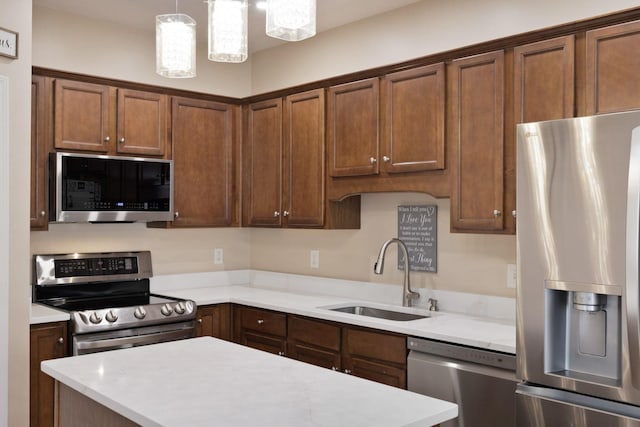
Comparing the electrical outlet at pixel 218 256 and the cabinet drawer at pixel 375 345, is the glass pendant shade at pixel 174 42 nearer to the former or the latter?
the cabinet drawer at pixel 375 345

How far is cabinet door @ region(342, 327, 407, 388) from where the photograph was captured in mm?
3092

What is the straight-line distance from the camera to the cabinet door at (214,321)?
402 cm

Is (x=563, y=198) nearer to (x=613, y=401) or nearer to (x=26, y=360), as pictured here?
(x=613, y=401)

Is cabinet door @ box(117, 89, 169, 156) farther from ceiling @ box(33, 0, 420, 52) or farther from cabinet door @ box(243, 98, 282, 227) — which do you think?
cabinet door @ box(243, 98, 282, 227)

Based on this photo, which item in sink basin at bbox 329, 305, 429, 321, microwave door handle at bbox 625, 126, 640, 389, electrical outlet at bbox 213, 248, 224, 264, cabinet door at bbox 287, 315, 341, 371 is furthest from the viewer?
electrical outlet at bbox 213, 248, 224, 264

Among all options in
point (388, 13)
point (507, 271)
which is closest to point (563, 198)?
point (507, 271)

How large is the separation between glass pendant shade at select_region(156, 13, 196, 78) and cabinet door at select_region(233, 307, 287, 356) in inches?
85.3

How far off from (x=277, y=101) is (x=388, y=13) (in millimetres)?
1014

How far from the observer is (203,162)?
4.45 metres

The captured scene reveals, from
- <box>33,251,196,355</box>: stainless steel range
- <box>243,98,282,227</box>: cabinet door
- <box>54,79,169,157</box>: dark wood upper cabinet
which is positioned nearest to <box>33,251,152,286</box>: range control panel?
<box>33,251,196,355</box>: stainless steel range

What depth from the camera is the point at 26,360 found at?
10.8 ft

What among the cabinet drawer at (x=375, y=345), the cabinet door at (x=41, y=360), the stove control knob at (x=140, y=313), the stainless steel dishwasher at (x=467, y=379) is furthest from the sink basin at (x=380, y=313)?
the cabinet door at (x=41, y=360)

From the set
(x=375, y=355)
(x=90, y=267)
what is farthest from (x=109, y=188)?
(x=375, y=355)

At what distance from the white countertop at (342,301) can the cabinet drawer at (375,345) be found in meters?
0.05
